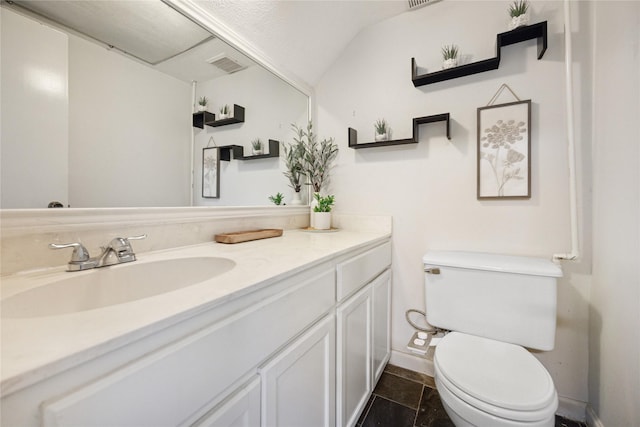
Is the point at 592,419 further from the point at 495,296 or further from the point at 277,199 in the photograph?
the point at 277,199

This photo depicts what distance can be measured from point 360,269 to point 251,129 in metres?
0.98

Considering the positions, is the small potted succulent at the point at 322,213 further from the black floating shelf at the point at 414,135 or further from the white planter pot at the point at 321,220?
the black floating shelf at the point at 414,135

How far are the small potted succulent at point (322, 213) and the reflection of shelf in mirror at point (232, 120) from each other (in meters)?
0.66

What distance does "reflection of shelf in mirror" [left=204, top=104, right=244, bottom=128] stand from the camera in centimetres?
Result: 125

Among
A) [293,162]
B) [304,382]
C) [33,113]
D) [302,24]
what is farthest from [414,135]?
[33,113]

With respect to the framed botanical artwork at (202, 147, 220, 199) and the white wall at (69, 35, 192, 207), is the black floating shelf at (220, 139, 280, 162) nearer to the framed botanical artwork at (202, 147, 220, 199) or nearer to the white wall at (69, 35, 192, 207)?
the framed botanical artwork at (202, 147, 220, 199)

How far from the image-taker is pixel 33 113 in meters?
0.75

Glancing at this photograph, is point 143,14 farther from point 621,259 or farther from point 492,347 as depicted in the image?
point 621,259

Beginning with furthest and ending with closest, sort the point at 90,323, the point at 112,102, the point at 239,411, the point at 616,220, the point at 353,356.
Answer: the point at 353,356, the point at 616,220, the point at 112,102, the point at 239,411, the point at 90,323

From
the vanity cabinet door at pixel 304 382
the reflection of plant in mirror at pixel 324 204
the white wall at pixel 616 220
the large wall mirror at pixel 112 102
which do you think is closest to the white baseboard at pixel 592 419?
the white wall at pixel 616 220

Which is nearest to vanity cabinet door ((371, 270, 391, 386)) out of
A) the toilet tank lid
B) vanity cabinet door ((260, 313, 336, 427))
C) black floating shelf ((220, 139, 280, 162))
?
the toilet tank lid

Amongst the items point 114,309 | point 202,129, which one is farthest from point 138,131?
point 114,309

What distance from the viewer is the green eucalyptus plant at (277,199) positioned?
5.51 ft

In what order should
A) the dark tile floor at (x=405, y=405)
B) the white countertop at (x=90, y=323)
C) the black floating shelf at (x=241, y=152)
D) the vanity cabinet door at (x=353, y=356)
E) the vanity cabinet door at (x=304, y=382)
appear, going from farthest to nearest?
the black floating shelf at (x=241, y=152)
the dark tile floor at (x=405, y=405)
the vanity cabinet door at (x=353, y=356)
the vanity cabinet door at (x=304, y=382)
the white countertop at (x=90, y=323)
